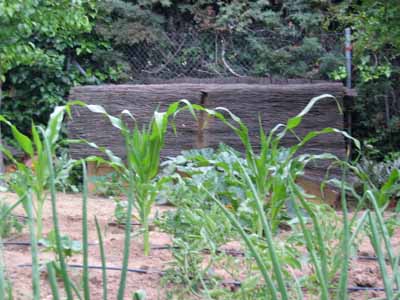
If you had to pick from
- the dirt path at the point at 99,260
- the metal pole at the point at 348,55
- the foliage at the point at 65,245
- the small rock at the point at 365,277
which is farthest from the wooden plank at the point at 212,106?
the foliage at the point at 65,245

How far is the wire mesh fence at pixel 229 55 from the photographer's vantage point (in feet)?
29.3

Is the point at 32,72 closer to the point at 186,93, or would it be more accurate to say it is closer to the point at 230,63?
the point at 230,63

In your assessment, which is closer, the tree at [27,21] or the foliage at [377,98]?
the tree at [27,21]

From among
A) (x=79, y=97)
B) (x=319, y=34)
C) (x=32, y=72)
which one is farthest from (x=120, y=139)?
(x=319, y=34)

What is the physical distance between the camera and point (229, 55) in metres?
9.23

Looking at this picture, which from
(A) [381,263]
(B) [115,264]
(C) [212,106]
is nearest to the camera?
(A) [381,263]

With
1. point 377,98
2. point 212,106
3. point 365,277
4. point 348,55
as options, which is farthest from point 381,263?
point 377,98

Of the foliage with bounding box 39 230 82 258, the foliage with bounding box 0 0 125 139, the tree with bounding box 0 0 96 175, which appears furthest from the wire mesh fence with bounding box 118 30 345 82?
the foliage with bounding box 39 230 82 258

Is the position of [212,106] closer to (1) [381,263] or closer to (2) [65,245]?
(2) [65,245]

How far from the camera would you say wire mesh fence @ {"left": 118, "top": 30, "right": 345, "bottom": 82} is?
29.3ft

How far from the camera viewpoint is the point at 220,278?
2150 mm

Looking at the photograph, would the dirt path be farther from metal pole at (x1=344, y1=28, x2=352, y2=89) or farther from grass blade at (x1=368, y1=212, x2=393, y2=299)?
metal pole at (x1=344, y1=28, x2=352, y2=89)

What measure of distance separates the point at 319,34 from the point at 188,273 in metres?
7.59

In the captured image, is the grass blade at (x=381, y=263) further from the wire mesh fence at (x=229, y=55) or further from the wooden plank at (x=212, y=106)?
the wire mesh fence at (x=229, y=55)
